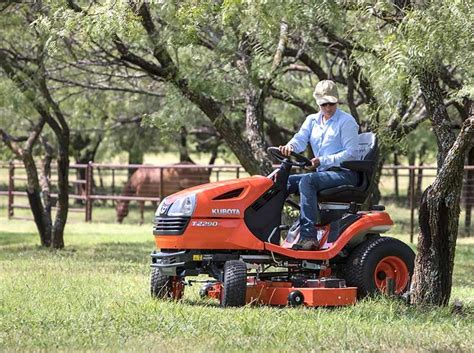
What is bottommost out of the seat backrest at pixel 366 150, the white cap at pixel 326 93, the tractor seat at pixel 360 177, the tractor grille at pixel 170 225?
the tractor grille at pixel 170 225

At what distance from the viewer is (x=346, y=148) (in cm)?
1045

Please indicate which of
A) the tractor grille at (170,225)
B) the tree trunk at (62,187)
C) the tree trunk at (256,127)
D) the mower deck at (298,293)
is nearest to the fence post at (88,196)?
the tree trunk at (62,187)

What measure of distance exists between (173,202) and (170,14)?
3.89 m

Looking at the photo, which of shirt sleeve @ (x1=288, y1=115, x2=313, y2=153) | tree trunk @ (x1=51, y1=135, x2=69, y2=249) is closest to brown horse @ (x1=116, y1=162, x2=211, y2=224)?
tree trunk @ (x1=51, y1=135, x2=69, y2=249)

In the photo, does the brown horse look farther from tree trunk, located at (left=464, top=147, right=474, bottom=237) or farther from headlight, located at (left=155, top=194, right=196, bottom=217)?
headlight, located at (left=155, top=194, right=196, bottom=217)

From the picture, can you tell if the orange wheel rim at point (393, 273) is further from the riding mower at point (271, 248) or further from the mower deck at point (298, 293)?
the mower deck at point (298, 293)

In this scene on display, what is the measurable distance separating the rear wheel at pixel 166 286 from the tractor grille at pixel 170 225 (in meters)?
0.46

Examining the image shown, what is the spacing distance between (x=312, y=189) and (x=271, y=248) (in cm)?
66

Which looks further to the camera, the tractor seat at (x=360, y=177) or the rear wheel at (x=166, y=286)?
the rear wheel at (x=166, y=286)

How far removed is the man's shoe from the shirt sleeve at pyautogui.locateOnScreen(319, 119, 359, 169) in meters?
0.72

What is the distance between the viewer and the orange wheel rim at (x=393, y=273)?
10555 millimetres

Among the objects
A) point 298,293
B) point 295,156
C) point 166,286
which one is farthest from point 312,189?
point 166,286

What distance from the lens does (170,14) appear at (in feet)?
44.6

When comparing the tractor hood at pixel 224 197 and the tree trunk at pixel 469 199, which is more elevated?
the tractor hood at pixel 224 197
